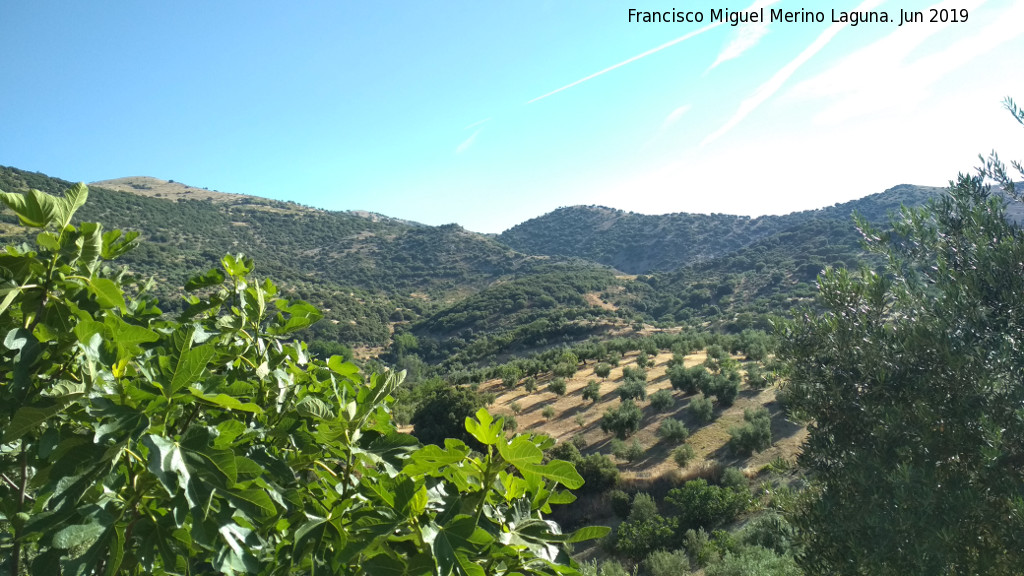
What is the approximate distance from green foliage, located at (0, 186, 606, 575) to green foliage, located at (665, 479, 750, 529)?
42.9 feet

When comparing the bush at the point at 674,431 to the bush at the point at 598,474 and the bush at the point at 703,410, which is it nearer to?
the bush at the point at 703,410

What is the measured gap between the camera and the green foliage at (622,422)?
18438mm

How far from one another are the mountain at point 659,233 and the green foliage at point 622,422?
63.7m

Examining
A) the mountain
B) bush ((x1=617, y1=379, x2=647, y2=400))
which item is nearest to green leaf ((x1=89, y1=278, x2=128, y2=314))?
bush ((x1=617, y1=379, x2=647, y2=400))

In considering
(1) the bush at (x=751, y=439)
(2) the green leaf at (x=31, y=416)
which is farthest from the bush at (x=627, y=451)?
(2) the green leaf at (x=31, y=416)

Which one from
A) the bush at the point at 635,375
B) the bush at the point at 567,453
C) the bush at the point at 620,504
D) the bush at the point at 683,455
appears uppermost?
the bush at the point at 635,375

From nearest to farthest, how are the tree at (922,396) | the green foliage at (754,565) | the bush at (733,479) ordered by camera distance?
the tree at (922,396) < the green foliage at (754,565) < the bush at (733,479)

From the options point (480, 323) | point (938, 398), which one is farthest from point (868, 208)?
point (938, 398)

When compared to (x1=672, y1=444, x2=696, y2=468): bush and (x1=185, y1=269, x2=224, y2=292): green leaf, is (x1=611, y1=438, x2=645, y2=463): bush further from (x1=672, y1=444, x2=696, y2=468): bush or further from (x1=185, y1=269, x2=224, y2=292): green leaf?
(x1=185, y1=269, x2=224, y2=292): green leaf

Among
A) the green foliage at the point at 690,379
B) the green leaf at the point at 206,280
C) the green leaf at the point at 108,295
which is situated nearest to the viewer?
the green leaf at the point at 108,295

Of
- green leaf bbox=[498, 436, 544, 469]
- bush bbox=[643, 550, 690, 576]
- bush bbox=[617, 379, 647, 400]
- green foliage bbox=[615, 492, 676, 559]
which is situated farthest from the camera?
bush bbox=[617, 379, 647, 400]

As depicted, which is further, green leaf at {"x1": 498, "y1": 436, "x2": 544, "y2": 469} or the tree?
the tree

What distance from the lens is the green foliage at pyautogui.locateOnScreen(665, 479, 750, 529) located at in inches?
505

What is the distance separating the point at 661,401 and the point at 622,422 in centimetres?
248
